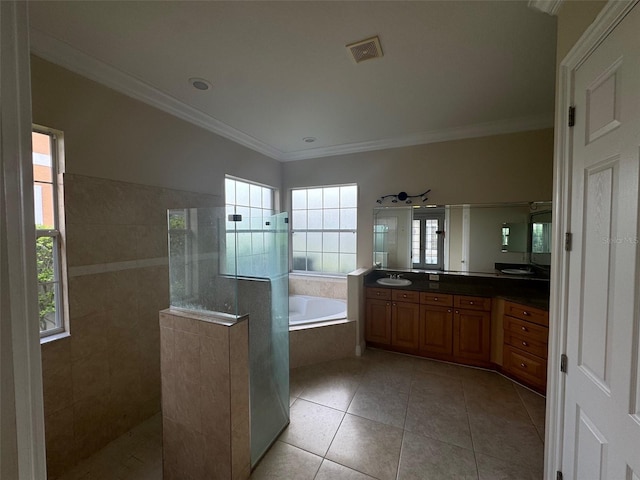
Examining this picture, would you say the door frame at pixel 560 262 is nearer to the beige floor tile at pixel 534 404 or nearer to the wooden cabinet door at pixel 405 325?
the beige floor tile at pixel 534 404

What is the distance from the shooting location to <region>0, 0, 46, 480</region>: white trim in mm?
392

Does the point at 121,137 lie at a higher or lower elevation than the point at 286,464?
higher

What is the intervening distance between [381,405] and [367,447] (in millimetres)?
469

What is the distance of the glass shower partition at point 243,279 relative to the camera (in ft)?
5.28

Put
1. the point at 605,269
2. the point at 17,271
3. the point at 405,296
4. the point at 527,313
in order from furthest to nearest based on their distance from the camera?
the point at 405,296 < the point at 527,313 < the point at 605,269 < the point at 17,271

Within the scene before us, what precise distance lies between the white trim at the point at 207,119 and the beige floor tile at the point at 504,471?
3.04 meters

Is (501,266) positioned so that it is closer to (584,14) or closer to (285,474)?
(584,14)

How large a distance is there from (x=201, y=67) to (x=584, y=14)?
2142 millimetres

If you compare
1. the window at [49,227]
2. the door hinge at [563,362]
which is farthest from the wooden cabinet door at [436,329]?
the window at [49,227]

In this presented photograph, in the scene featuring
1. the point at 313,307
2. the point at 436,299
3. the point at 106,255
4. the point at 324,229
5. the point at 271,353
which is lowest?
the point at 313,307

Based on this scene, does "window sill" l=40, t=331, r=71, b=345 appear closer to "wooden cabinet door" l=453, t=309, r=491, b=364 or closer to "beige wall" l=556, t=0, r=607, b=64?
"beige wall" l=556, t=0, r=607, b=64

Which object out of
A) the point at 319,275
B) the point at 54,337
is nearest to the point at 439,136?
the point at 319,275

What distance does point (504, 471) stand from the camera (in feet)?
5.30

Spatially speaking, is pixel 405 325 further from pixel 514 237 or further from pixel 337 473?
pixel 337 473
